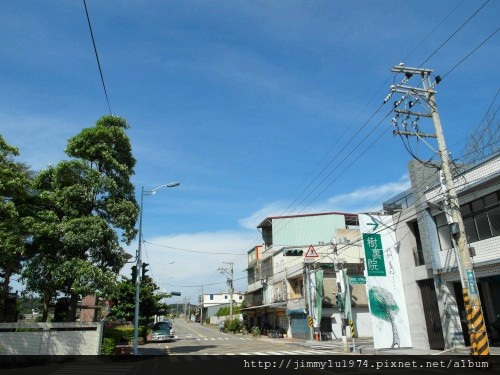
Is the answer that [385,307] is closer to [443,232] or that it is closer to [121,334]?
[443,232]

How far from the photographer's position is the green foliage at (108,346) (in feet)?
73.7

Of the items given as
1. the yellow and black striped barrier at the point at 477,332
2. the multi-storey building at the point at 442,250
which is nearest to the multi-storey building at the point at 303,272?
the multi-storey building at the point at 442,250

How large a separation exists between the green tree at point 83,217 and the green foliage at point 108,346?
7.40ft

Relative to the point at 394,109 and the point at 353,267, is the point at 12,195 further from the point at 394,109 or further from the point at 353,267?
the point at 353,267

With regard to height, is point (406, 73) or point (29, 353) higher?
point (406, 73)

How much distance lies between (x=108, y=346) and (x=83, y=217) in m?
7.41

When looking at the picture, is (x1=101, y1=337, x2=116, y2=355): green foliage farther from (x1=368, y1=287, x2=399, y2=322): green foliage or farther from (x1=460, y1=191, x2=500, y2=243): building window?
(x1=460, y1=191, x2=500, y2=243): building window

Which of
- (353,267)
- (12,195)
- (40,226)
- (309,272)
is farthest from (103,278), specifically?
(353,267)

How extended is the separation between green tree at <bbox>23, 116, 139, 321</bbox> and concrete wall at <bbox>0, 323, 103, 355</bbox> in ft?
2.64

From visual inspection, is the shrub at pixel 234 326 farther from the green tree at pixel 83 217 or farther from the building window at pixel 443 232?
the building window at pixel 443 232

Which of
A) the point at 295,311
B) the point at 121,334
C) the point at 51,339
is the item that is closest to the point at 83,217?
the point at 51,339

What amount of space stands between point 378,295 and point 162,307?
2517 centimetres

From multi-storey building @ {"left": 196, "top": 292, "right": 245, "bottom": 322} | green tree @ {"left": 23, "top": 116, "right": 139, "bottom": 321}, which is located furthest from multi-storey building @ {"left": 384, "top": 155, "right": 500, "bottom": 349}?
multi-storey building @ {"left": 196, "top": 292, "right": 245, "bottom": 322}

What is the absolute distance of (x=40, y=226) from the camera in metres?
20.3
